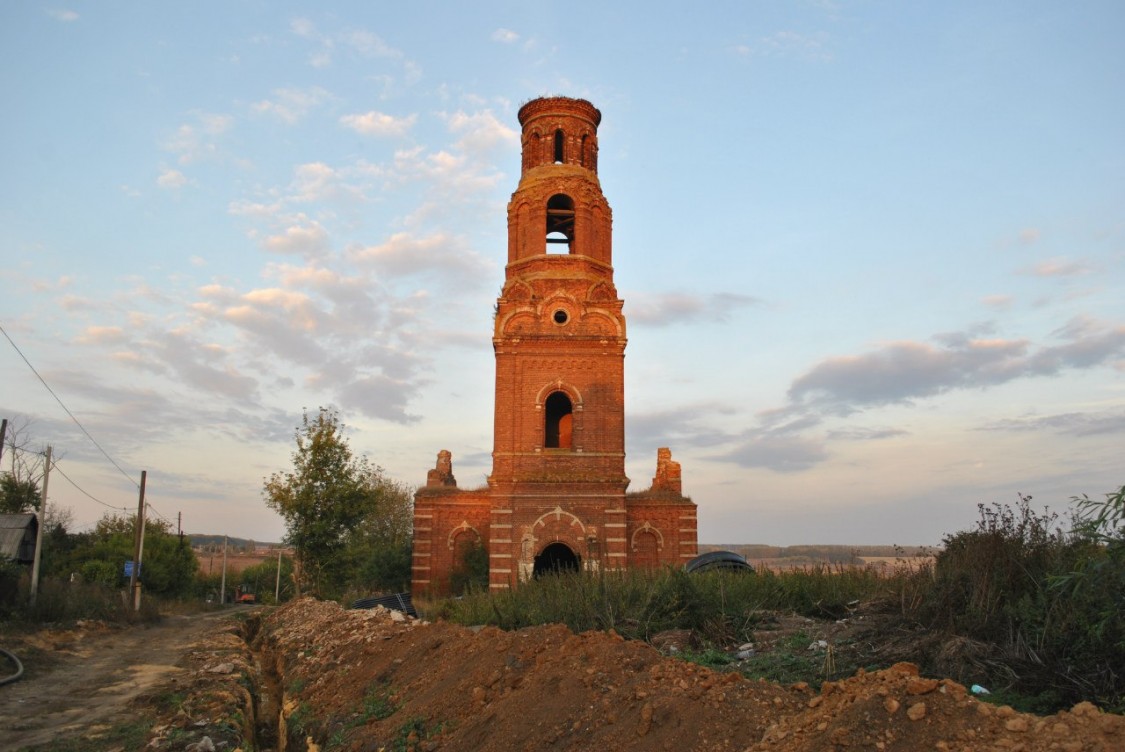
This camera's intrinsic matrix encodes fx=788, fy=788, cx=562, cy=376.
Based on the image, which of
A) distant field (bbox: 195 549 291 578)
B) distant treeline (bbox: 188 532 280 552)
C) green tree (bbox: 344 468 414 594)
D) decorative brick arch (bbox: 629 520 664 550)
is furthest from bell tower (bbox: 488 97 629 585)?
distant treeline (bbox: 188 532 280 552)

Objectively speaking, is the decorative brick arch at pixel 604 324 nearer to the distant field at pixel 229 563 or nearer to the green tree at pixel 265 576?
the distant field at pixel 229 563

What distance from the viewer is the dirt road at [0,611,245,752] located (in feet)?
35.4

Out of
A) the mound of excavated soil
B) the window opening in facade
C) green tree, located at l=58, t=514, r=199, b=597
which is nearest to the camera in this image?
the mound of excavated soil

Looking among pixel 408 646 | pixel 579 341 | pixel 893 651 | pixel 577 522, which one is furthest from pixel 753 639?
pixel 579 341

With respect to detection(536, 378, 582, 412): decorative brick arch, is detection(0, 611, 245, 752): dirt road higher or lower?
lower

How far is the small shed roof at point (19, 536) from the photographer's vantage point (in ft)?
82.4

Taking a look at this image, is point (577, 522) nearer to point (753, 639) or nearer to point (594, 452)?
point (594, 452)

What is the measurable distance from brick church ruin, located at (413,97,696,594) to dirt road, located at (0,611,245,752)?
869 cm

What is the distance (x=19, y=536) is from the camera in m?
25.7

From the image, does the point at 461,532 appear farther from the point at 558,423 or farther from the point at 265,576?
the point at 265,576

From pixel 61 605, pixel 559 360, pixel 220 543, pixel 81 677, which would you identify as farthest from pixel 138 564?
pixel 220 543

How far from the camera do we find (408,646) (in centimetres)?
1210

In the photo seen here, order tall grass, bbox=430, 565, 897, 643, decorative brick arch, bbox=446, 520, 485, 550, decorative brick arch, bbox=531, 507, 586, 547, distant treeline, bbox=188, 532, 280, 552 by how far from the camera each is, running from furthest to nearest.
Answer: distant treeline, bbox=188, 532, 280, 552 → decorative brick arch, bbox=446, 520, 485, 550 → decorative brick arch, bbox=531, 507, 586, 547 → tall grass, bbox=430, 565, 897, 643

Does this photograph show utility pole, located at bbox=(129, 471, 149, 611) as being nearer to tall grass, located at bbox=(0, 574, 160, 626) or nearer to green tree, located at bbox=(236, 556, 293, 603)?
tall grass, located at bbox=(0, 574, 160, 626)
